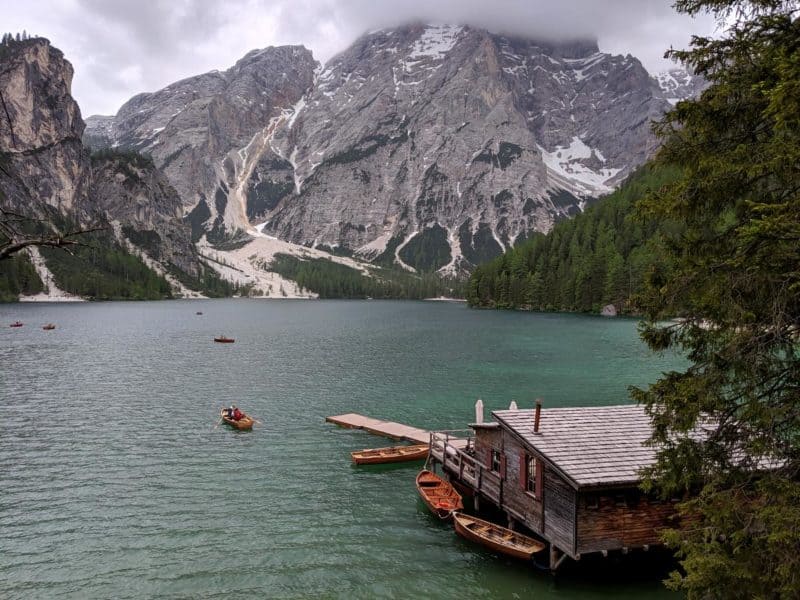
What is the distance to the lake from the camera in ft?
74.9

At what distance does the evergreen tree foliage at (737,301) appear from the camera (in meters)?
10.8

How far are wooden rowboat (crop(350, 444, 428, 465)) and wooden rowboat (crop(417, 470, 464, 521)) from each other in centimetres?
541

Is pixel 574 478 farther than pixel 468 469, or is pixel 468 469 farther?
pixel 468 469

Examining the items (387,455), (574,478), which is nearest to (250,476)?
(387,455)

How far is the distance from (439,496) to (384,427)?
16692 mm

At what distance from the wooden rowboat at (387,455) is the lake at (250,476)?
27.7 inches

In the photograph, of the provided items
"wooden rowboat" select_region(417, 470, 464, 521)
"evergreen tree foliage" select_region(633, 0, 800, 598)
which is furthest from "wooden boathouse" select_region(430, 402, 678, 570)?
"evergreen tree foliage" select_region(633, 0, 800, 598)

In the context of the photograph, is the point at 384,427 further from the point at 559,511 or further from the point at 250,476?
the point at 559,511

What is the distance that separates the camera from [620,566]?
23188 millimetres

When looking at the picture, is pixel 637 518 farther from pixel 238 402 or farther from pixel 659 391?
pixel 238 402

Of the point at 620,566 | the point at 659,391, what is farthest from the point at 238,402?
the point at 659,391

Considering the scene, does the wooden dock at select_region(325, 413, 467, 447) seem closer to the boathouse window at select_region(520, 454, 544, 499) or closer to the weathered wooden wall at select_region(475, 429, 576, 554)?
the weathered wooden wall at select_region(475, 429, 576, 554)

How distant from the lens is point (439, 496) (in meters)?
29.6

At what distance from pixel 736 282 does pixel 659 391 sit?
3285 mm
